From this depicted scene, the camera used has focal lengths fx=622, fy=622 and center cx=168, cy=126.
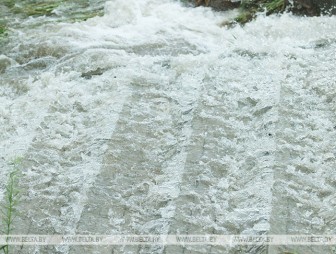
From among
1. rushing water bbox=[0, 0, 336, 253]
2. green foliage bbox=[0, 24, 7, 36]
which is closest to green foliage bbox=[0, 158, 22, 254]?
rushing water bbox=[0, 0, 336, 253]

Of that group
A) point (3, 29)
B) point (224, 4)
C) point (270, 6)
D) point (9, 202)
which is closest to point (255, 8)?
point (270, 6)

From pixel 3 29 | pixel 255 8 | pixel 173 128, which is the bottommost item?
pixel 3 29

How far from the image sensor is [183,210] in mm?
4207

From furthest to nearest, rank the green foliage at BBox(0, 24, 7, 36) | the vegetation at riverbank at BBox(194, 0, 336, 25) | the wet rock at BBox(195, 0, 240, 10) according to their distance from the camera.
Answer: the wet rock at BBox(195, 0, 240, 10) → the green foliage at BBox(0, 24, 7, 36) → the vegetation at riverbank at BBox(194, 0, 336, 25)

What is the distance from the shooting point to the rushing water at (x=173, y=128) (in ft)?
13.7

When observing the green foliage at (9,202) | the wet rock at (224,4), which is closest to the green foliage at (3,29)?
the wet rock at (224,4)

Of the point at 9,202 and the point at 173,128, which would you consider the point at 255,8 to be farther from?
the point at 9,202

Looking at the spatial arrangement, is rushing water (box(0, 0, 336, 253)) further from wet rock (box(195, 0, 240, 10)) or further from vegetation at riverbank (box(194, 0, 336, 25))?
wet rock (box(195, 0, 240, 10))

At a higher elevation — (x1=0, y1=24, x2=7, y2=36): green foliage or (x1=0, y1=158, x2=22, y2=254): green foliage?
(x1=0, y1=158, x2=22, y2=254): green foliage

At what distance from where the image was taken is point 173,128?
514cm

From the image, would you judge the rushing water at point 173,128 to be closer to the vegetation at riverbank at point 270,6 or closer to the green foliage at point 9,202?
the green foliage at point 9,202

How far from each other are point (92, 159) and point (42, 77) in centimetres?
170

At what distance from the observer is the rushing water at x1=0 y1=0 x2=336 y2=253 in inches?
165

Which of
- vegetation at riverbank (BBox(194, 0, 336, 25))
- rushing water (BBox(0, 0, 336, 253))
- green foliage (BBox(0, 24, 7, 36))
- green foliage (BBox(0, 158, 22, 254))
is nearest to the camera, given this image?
green foliage (BBox(0, 158, 22, 254))
